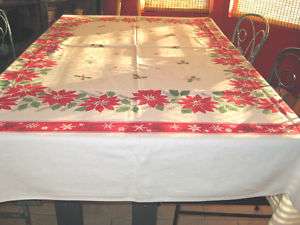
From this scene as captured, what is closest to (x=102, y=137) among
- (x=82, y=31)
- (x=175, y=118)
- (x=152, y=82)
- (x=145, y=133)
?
(x=145, y=133)

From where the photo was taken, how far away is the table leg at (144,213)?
1.18m

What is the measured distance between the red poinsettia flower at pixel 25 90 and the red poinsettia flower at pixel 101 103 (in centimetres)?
21

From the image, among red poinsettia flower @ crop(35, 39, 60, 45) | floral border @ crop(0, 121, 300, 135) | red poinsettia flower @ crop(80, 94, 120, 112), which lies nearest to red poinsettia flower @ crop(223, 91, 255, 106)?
floral border @ crop(0, 121, 300, 135)

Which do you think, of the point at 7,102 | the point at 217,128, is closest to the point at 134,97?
the point at 217,128

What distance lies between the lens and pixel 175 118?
3.56 feet

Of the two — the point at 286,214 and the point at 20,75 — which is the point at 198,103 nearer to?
the point at 286,214

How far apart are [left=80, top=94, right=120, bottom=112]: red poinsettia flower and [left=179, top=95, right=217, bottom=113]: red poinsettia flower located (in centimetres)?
25

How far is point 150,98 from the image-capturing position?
1.21 m

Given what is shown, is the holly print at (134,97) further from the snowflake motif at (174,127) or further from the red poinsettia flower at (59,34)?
the red poinsettia flower at (59,34)

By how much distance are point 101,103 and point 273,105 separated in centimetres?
63

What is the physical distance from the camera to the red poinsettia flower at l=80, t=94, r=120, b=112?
1.13 meters

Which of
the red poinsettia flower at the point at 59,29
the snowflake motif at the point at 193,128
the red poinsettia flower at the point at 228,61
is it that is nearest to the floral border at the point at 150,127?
the snowflake motif at the point at 193,128

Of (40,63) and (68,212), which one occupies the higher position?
(40,63)

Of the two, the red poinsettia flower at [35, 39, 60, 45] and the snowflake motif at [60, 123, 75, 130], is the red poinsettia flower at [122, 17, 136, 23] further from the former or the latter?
the snowflake motif at [60, 123, 75, 130]
